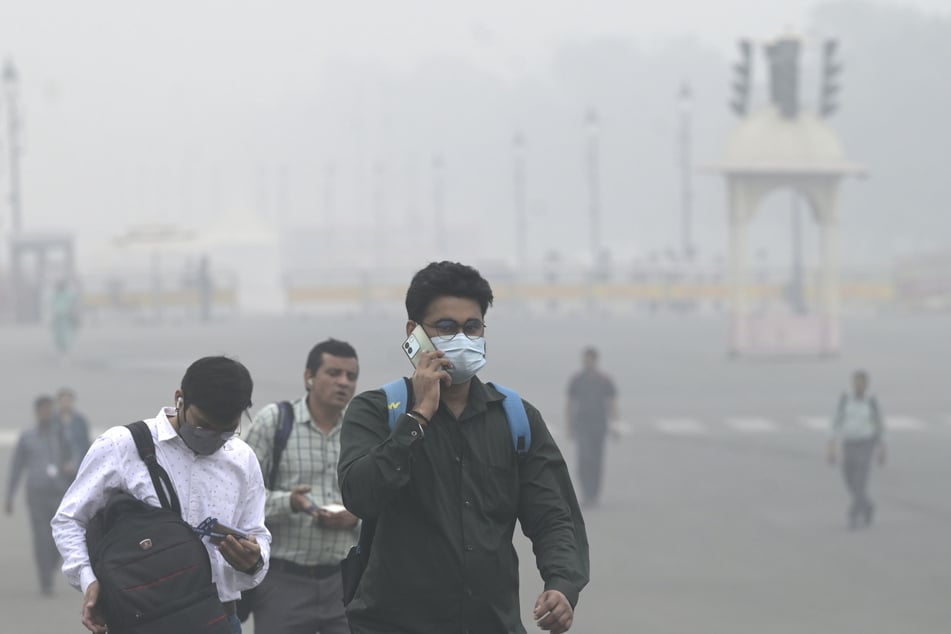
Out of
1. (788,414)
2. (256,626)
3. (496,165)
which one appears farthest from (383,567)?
(496,165)

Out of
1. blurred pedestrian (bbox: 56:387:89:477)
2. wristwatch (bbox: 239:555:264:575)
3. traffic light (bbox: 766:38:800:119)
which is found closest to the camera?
wristwatch (bbox: 239:555:264:575)

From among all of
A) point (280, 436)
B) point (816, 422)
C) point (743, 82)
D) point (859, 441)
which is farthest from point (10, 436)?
point (280, 436)

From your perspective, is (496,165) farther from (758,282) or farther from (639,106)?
(758,282)

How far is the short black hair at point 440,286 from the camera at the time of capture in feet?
13.3

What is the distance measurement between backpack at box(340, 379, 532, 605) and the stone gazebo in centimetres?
2393

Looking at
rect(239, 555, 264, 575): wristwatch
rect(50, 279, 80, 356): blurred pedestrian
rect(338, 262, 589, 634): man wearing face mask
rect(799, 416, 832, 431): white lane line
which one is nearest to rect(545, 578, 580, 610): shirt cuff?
rect(338, 262, 589, 634): man wearing face mask

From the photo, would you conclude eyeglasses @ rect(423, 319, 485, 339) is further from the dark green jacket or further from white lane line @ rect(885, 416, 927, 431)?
white lane line @ rect(885, 416, 927, 431)

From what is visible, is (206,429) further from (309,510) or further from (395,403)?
(309,510)

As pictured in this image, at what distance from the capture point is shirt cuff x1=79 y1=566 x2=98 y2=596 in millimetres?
4137

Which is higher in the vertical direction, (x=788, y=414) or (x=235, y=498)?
(x=235, y=498)

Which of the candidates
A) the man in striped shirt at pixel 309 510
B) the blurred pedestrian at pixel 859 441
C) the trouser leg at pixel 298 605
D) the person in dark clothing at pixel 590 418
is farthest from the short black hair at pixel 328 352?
the person in dark clothing at pixel 590 418

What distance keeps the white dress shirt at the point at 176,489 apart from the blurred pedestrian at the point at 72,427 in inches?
322

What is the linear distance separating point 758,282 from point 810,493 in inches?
1317

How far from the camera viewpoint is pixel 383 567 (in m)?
4.02
